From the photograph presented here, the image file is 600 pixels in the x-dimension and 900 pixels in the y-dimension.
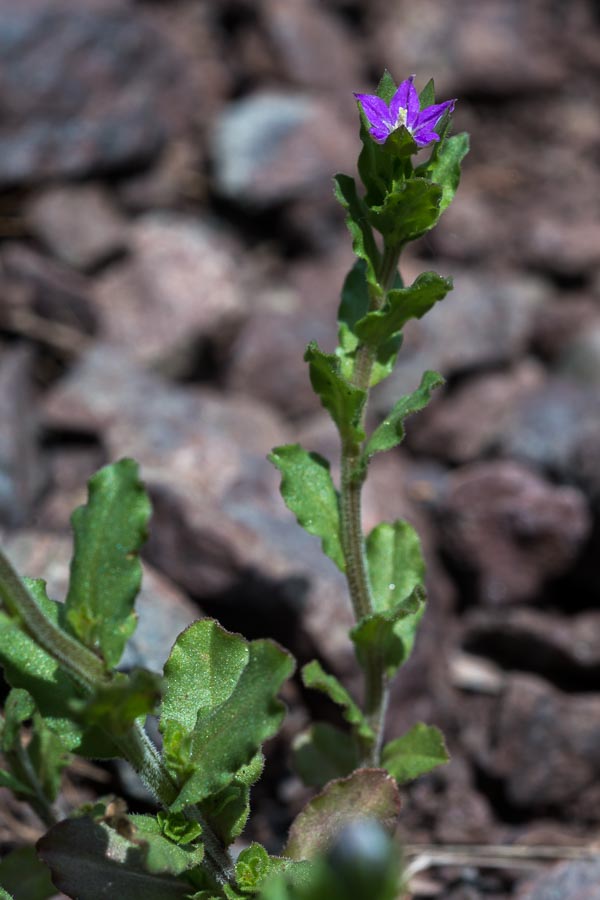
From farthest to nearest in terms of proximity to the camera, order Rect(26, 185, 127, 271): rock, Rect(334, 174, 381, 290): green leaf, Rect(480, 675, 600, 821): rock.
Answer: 1. Rect(26, 185, 127, 271): rock
2. Rect(480, 675, 600, 821): rock
3. Rect(334, 174, 381, 290): green leaf

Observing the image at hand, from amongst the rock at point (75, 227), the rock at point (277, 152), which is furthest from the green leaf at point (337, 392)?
the rock at point (277, 152)

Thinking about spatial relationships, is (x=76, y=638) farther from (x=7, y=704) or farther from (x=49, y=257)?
(x=49, y=257)

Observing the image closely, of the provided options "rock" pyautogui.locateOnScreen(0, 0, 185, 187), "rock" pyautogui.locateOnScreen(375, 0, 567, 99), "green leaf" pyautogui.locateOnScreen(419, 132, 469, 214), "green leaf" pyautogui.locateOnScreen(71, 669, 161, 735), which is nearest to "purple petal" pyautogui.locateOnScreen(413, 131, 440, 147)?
"green leaf" pyautogui.locateOnScreen(419, 132, 469, 214)

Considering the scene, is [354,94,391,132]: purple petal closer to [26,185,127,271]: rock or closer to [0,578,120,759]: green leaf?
[0,578,120,759]: green leaf

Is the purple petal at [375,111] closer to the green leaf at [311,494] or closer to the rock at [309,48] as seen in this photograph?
the green leaf at [311,494]

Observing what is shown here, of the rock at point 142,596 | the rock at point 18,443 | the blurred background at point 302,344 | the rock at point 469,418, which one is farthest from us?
Answer: the rock at point 469,418

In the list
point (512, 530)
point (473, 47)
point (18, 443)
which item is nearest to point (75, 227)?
point (18, 443)

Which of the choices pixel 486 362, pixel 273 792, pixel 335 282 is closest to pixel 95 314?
pixel 335 282
